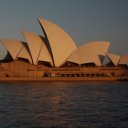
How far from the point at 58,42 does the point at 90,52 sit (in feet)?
28.0

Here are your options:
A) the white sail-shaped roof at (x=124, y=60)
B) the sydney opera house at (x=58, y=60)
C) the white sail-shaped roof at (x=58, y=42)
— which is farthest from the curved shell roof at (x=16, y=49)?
the white sail-shaped roof at (x=124, y=60)

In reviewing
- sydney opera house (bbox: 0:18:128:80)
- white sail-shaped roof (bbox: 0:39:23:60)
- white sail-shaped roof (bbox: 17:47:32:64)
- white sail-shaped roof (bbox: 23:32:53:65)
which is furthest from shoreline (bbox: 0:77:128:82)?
white sail-shaped roof (bbox: 17:47:32:64)

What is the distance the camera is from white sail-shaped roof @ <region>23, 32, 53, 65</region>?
74.5 m

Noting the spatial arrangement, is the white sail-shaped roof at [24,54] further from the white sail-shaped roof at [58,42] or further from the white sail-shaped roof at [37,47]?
the white sail-shaped roof at [58,42]

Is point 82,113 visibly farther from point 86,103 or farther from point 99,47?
point 99,47

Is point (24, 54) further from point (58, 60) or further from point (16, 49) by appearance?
point (58, 60)

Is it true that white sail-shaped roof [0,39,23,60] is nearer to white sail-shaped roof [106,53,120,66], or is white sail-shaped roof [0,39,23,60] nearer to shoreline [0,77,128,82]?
shoreline [0,77,128,82]

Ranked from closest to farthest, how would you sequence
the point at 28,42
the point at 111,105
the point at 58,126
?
1. the point at 58,126
2. the point at 111,105
3. the point at 28,42

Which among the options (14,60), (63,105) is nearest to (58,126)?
(63,105)

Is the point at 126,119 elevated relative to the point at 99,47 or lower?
lower

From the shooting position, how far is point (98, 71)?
81.0m

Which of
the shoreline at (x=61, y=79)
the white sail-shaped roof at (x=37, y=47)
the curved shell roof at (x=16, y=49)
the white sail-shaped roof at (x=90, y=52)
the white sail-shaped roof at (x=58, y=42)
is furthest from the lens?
the white sail-shaped roof at (x=90, y=52)

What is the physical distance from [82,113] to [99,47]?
56051mm

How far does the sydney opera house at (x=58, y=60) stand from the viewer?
7531 centimetres
